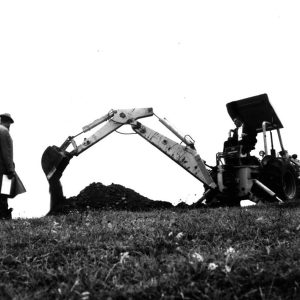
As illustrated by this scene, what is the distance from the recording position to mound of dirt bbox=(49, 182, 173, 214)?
599 inches

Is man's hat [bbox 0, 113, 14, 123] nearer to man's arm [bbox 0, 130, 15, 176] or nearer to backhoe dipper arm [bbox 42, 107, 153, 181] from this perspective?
man's arm [bbox 0, 130, 15, 176]

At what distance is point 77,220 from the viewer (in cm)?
880

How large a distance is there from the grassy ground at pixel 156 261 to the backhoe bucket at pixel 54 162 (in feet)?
21.9

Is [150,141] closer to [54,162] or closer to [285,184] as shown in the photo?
[54,162]

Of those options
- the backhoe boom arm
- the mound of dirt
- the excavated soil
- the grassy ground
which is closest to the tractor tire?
the backhoe boom arm

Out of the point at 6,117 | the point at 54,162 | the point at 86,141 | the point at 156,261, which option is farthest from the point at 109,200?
the point at 156,261

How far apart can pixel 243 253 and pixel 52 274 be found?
1.71 meters

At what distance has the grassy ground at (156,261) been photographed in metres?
4.28

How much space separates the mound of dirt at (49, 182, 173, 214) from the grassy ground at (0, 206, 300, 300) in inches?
312

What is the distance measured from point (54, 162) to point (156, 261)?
9.24m

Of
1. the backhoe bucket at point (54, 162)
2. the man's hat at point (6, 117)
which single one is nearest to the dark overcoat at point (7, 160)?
the man's hat at point (6, 117)

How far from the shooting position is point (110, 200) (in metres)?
15.9

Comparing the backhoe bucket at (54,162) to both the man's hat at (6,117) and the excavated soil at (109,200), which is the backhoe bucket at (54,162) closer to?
the excavated soil at (109,200)

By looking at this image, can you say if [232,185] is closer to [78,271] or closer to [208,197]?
[208,197]
